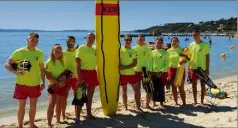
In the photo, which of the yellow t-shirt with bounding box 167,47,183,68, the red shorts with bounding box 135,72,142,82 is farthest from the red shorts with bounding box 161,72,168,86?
the red shorts with bounding box 135,72,142,82

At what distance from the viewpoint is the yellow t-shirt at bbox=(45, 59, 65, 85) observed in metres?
5.79

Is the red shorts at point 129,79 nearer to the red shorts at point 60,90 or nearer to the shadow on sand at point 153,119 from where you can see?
the shadow on sand at point 153,119

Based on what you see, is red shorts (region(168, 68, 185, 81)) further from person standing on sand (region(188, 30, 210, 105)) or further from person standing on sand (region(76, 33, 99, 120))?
person standing on sand (region(76, 33, 99, 120))

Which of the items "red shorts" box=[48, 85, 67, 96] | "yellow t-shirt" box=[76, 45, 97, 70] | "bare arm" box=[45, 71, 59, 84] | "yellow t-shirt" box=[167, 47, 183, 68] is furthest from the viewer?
"yellow t-shirt" box=[167, 47, 183, 68]

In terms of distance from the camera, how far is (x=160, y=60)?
699cm

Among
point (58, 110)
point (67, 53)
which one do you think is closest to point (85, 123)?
point (58, 110)

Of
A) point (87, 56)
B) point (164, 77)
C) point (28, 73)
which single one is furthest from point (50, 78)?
point (164, 77)

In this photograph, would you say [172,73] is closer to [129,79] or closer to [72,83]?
[129,79]

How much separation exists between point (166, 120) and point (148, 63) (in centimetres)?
131

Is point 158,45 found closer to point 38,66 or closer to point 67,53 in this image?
point 67,53

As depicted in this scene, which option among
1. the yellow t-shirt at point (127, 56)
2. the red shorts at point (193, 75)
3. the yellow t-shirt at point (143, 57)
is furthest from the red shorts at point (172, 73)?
the yellow t-shirt at point (127, 56)

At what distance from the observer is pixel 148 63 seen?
7137 millimetres

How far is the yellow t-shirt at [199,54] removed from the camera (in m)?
7.16

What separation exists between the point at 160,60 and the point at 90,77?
1547mm
